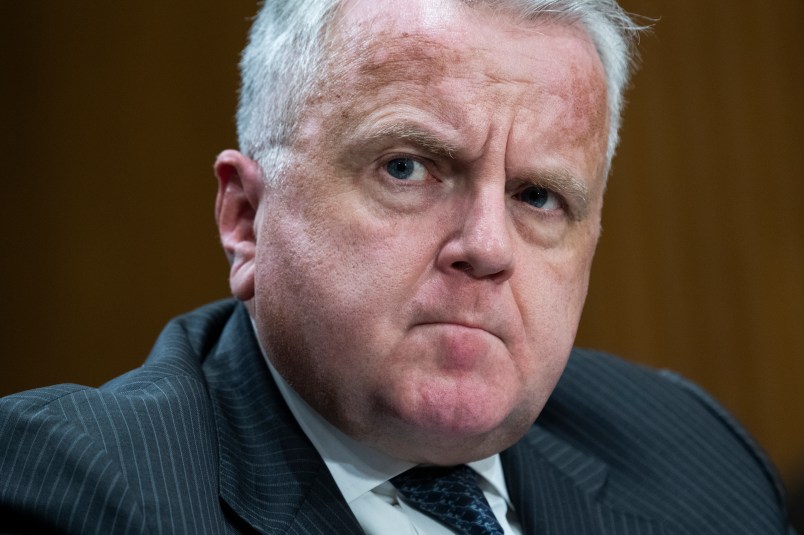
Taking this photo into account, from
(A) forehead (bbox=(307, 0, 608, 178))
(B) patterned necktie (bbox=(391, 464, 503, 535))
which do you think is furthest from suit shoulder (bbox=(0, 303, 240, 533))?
(A) forehead (bbox=(307, 0, 608, 178))

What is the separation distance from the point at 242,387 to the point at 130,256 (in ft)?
4.43

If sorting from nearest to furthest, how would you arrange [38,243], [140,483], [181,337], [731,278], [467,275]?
[140,483] → [467,275] → [181,337] → [38,243] → [731,278]

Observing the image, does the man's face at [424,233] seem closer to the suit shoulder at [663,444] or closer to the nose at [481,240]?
the nose at [481,240]

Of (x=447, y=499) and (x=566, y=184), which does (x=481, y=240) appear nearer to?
(x=566, y=184)

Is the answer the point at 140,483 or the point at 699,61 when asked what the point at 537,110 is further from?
the point at 699,61

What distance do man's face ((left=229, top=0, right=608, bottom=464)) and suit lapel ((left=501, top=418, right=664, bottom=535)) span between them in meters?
0.26

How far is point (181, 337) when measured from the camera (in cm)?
158

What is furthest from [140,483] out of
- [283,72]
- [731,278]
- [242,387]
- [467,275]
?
[731,278]

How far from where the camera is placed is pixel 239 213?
157 centimetres

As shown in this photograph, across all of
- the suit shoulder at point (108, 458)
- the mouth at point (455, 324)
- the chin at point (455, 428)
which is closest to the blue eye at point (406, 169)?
the mouth at point (455, 324)

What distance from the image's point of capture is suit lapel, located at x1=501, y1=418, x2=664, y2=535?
5.49ft

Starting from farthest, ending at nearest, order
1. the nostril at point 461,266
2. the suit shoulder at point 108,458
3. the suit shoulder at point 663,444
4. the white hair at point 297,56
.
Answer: the suit shoulder at point 663,444 → the white hair at point 297,56 → the nostril at point 461,266 → the suit shoulder at point 108,458

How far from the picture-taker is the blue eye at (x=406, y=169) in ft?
4.48

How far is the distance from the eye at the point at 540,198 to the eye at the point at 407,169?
17cm
